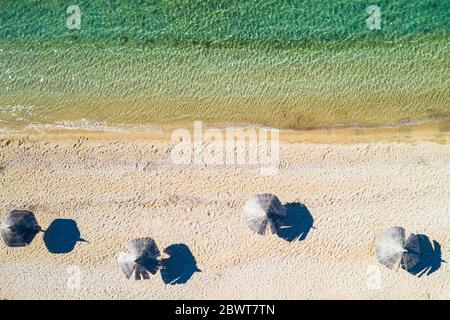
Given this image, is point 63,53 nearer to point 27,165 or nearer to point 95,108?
point 95,108

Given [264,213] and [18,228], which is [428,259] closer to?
[264,213]

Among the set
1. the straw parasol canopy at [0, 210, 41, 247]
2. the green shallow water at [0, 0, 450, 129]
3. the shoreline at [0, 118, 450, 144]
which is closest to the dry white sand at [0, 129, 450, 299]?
the shoreline at [0, 118, 450, 144]

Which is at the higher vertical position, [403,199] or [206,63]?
[206,63]

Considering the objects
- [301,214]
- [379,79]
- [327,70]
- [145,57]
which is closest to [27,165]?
[145,57]

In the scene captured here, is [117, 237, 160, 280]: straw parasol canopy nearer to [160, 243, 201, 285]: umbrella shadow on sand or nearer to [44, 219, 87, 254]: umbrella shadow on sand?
[160, 243, 201, 285]: umbrella shadow on sand

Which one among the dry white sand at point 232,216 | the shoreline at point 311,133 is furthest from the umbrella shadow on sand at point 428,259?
the shoreline at point 311,133
